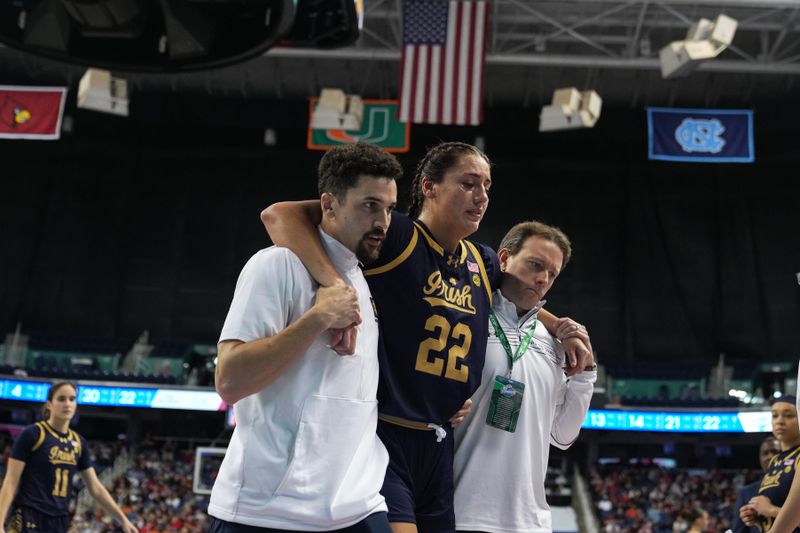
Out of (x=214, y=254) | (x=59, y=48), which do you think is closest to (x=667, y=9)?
(x=214, y=254)

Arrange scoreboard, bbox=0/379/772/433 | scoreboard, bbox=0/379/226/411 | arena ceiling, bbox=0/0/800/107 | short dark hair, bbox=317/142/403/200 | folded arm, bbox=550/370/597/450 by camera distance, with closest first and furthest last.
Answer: short dark hair, bbox=317/142/403/200
folded arm, bbox=550/370/597/450
arena ceiling, bbox=0/0/800/107
scoreboard, bbox=0/379/772/433
scoreboard, bbox=0/379/226/411

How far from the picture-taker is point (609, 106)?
24.5 metres

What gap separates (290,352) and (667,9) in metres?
17.6

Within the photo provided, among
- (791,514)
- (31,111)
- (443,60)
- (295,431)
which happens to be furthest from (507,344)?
(31,111)

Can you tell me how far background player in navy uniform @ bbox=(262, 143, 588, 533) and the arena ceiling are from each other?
1589 cm

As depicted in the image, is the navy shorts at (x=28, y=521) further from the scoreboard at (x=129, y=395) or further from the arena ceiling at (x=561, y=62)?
the scoreboard at (x=129, y=395)

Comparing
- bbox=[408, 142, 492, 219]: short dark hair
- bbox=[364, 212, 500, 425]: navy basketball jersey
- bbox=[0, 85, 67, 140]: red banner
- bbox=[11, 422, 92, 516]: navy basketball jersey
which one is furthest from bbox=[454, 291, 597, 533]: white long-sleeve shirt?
bbox=[0, 85, 67, 140]: red banner

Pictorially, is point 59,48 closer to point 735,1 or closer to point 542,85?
point 735,1

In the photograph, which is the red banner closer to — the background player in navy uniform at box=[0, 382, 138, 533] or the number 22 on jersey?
the background player in navy uniform at box=[0, 382, 138, 533]

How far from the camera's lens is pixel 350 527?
2.67 meters

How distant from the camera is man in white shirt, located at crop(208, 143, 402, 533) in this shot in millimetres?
2572

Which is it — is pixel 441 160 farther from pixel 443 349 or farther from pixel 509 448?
pixel 509 448

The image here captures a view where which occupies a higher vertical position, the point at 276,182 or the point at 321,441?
the point at 276,182

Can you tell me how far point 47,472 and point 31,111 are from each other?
13.5m
